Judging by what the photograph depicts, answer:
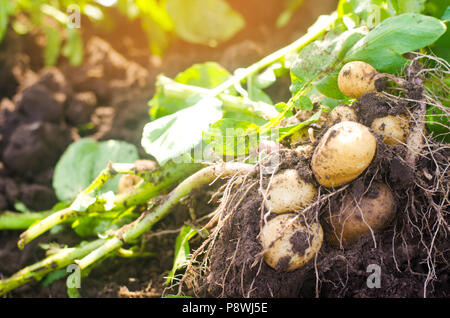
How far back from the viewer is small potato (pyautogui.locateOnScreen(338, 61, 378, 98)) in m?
1.16

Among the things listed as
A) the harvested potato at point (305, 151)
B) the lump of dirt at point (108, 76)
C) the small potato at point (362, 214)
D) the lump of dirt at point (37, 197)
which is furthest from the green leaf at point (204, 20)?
the small potato at point (362, 214)

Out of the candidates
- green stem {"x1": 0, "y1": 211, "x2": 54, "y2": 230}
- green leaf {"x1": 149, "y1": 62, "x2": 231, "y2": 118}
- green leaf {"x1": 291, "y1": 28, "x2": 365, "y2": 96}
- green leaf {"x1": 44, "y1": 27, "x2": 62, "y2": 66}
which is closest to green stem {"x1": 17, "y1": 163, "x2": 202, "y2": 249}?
green stem {"x1": 0, "y1": 211, "x2": 54, "y2": 230}

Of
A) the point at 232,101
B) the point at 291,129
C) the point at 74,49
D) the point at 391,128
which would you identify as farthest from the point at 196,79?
the point at 74,49

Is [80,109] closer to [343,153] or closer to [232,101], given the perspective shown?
[232,101]

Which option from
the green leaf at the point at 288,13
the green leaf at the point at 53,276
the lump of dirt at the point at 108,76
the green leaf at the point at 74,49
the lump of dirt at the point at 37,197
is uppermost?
the green leaf at the point at 288,13

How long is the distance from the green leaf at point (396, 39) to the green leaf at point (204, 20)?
46.2 inches

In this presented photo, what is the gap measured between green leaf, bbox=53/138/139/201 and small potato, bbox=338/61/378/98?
3.10 feet

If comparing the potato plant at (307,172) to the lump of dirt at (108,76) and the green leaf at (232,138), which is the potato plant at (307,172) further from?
the lump of dirt at (108,76)

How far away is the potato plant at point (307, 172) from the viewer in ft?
3.36

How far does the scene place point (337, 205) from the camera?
1069 mm

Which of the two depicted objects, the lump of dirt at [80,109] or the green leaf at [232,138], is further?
the lump of dirt at [80,109]

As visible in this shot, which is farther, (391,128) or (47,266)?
(47,266)

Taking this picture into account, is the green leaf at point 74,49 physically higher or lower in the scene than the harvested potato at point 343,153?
higher

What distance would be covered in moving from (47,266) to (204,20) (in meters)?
1.55
